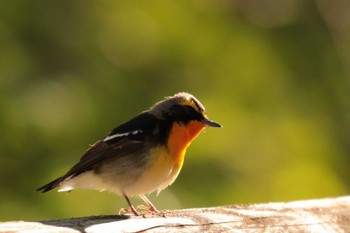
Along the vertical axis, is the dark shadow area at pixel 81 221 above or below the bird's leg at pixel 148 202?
below

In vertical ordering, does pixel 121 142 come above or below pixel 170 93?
below

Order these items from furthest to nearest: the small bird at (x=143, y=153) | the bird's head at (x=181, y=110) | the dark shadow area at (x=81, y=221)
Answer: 1. the bird's head at (x=181, y=110)
2. the small bird at (x=143, y=153)
3. the dark shadow area at (x=81, y=221)

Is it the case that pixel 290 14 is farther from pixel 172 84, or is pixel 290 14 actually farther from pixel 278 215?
pixel 278 215

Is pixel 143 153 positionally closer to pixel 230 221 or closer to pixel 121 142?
pixel 121 142

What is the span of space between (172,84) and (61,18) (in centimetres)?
98

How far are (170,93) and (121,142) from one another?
35.9 inches

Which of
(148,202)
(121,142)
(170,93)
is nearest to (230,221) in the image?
(148,202)

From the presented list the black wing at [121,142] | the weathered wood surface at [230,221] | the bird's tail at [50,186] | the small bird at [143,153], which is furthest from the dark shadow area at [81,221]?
the black wing at [121,142]

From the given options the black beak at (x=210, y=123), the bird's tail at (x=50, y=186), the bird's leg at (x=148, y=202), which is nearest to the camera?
the bird's tail at (x=50, y=186)

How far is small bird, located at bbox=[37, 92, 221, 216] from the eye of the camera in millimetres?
5598

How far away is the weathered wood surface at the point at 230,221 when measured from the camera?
13.1ft

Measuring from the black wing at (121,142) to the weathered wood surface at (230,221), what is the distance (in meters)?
1.25

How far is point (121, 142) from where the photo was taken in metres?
5.84

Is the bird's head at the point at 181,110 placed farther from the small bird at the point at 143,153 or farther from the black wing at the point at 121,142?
the black wing at the point at 121,142
